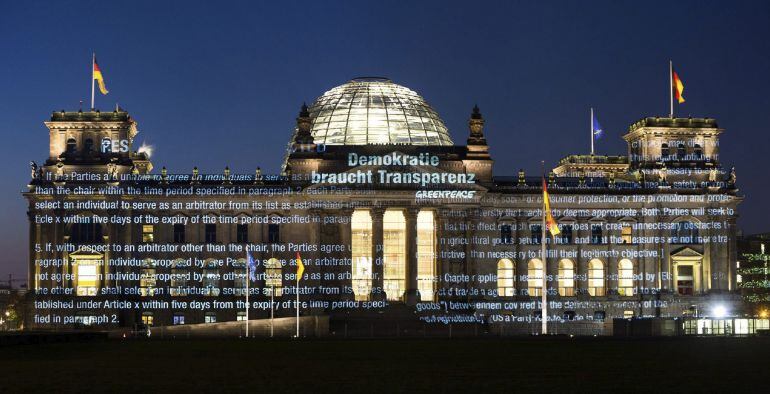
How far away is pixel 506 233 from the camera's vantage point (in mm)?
145500

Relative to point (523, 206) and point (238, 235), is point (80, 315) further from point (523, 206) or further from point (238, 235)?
point (523, 206)

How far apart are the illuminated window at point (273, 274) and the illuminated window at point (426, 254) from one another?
49.3ft

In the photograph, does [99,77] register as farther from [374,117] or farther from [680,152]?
[680,152]

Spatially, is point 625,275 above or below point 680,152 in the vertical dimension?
below

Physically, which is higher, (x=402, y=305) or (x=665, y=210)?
(x=665, y=210)

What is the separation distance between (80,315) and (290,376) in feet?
284

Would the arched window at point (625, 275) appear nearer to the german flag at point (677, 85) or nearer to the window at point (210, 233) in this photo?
the german flag at point (677, 85)

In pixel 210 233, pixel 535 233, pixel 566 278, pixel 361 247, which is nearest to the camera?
pixel 361 247

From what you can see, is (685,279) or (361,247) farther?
(685,279)

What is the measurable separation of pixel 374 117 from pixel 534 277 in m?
25.9

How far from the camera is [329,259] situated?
13900 centimetres

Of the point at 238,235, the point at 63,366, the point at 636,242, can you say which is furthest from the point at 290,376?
the point at 636,242

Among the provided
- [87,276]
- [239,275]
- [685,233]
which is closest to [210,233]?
[239,275]

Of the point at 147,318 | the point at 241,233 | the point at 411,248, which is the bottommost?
the point at 147,318
